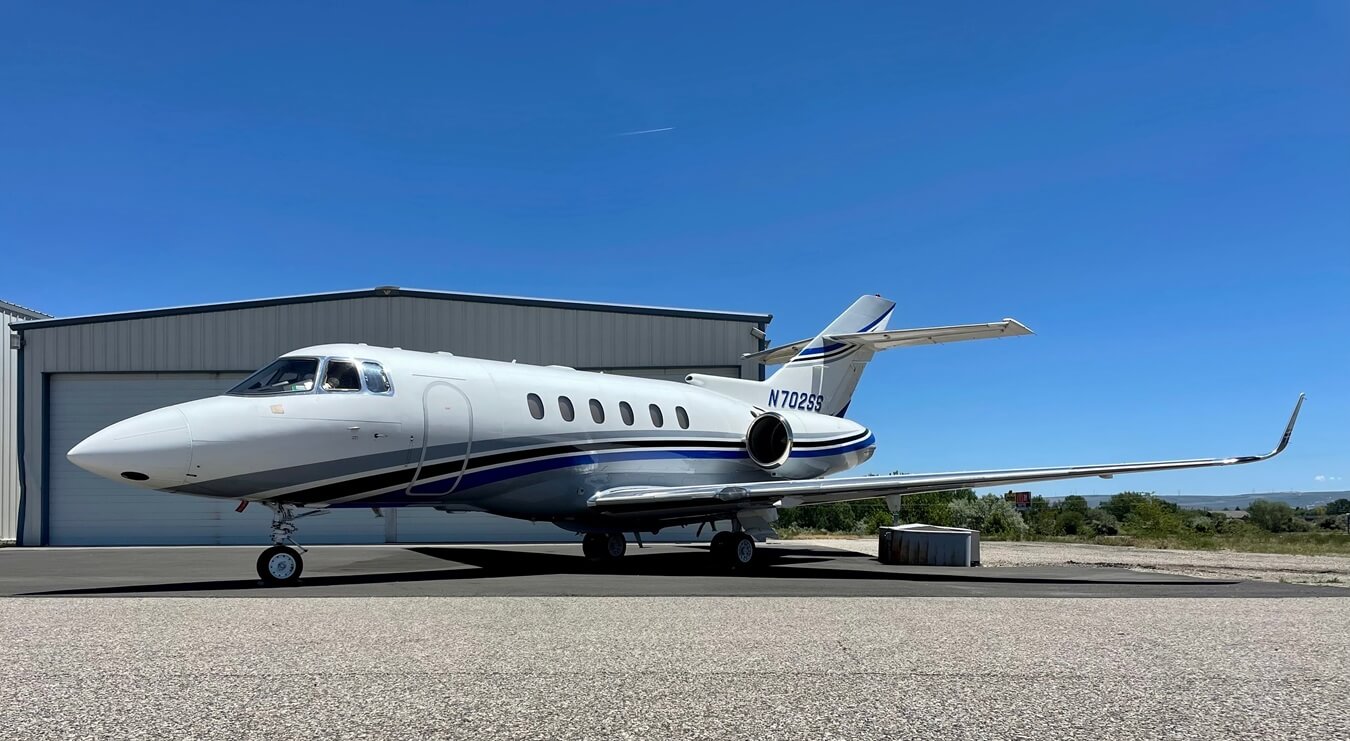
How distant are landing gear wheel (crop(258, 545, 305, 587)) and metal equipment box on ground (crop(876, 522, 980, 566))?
1083cm

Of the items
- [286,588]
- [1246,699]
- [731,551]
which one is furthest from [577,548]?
[1246,699]

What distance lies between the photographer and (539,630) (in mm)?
7422

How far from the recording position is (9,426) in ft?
91.9

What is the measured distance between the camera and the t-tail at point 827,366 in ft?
64.7

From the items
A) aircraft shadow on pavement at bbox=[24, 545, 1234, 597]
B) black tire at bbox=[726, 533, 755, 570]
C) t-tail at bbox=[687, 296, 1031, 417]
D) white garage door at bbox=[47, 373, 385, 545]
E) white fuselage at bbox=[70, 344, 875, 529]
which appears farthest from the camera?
white garage door at bbox=[47, 373, 385, 545]

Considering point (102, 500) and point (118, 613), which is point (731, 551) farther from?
point (102, 500)

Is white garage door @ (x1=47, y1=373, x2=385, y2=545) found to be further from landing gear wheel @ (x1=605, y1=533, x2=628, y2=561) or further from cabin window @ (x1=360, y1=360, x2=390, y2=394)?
cabin window @ (x1=360, y1=360, x2=390, y2=394)

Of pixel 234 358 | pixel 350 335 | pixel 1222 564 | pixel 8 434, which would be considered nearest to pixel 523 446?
pixel 350 335

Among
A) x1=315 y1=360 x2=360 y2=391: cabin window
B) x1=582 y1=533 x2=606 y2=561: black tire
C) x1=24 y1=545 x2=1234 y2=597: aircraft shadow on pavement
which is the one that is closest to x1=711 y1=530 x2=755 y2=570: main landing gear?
x1=24 y1=545 x2=1234 y2=597: aircraft shadow on pavement

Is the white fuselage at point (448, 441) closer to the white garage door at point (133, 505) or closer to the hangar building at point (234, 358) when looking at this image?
the hangar building at point (234, 358)

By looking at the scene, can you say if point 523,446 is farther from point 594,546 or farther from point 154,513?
point 154,513

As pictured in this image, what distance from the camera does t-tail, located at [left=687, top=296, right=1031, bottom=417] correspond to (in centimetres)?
1972

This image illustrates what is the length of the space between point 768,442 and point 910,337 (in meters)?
3.56

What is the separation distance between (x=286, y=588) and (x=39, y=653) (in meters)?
4.99
